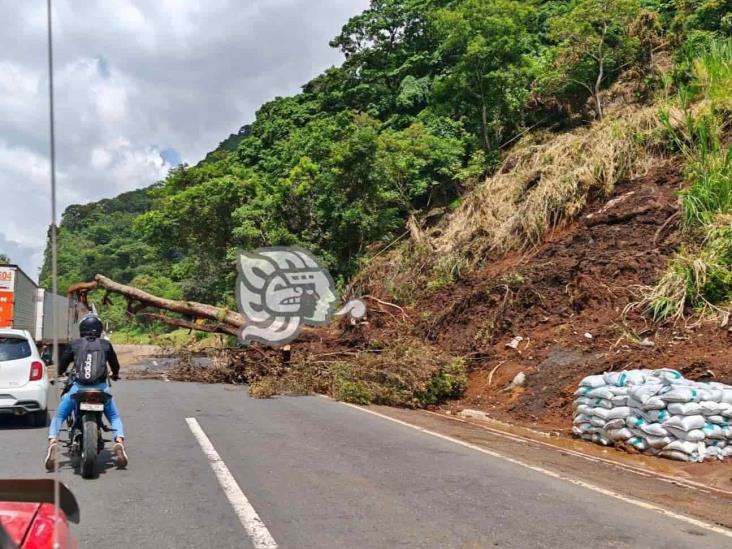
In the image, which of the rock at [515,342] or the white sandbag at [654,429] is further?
the rock at [515,342]

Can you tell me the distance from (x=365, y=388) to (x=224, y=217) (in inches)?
784

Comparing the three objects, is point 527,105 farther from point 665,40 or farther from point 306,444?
point 306,444

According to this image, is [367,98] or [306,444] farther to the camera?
[367,98]

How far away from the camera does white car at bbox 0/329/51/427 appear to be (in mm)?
9289

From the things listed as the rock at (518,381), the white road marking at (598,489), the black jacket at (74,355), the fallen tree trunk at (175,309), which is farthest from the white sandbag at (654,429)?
the fallen tree trunk at (175,309)

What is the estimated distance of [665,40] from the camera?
24812 millimetres

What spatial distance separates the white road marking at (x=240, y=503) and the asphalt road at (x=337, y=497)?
0.06m

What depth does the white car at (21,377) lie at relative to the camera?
9289mm

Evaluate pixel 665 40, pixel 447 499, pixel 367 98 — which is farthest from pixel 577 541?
pixel 367 98

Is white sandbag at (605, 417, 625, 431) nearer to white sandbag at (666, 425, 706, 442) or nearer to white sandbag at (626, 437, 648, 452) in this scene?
white sandbag at (626, 437, 648, 452)

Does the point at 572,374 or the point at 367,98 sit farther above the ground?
the point at 367,98

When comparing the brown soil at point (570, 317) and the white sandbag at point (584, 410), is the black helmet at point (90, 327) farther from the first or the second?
the brown soil at point (570, 317)

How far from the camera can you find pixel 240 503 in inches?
221

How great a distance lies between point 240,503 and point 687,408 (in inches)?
229
